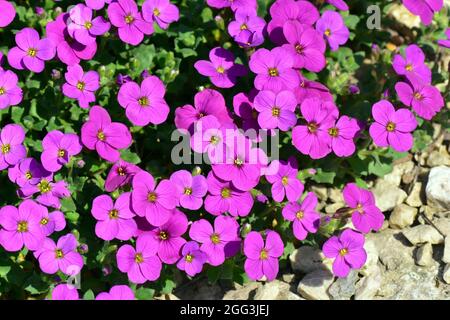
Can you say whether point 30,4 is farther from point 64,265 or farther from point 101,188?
point 64,265

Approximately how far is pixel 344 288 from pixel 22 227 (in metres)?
2.38

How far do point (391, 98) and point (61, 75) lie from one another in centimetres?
270

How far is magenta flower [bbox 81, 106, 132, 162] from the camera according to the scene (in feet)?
16.2

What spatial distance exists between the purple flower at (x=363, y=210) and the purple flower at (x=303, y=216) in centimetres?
27

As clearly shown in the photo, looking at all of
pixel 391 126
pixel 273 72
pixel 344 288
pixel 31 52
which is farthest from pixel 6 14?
pixel 344 288

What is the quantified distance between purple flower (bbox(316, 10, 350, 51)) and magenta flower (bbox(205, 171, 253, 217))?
155 centimetres

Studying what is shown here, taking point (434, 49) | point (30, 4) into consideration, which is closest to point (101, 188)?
point (30, 4)

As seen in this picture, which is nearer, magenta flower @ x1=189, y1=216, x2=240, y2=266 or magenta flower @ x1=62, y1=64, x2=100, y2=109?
magenta flower @ x1=189, y1=216, x2=240, y2=266

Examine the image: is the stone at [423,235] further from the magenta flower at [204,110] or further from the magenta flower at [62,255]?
the magenta flower at [62,255]

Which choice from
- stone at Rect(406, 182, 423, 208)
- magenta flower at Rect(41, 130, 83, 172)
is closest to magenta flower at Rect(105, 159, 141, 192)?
magenta flower at Rect(41, 130, 83, 172)

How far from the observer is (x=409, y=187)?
591 centimetres

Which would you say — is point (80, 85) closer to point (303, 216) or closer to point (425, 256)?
point (303, 216)

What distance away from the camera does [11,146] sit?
4977 millimetres

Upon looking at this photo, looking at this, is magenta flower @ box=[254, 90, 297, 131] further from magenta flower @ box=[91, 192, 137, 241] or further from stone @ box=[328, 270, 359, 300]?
stone @ box=[328, 270, 359, 300]
